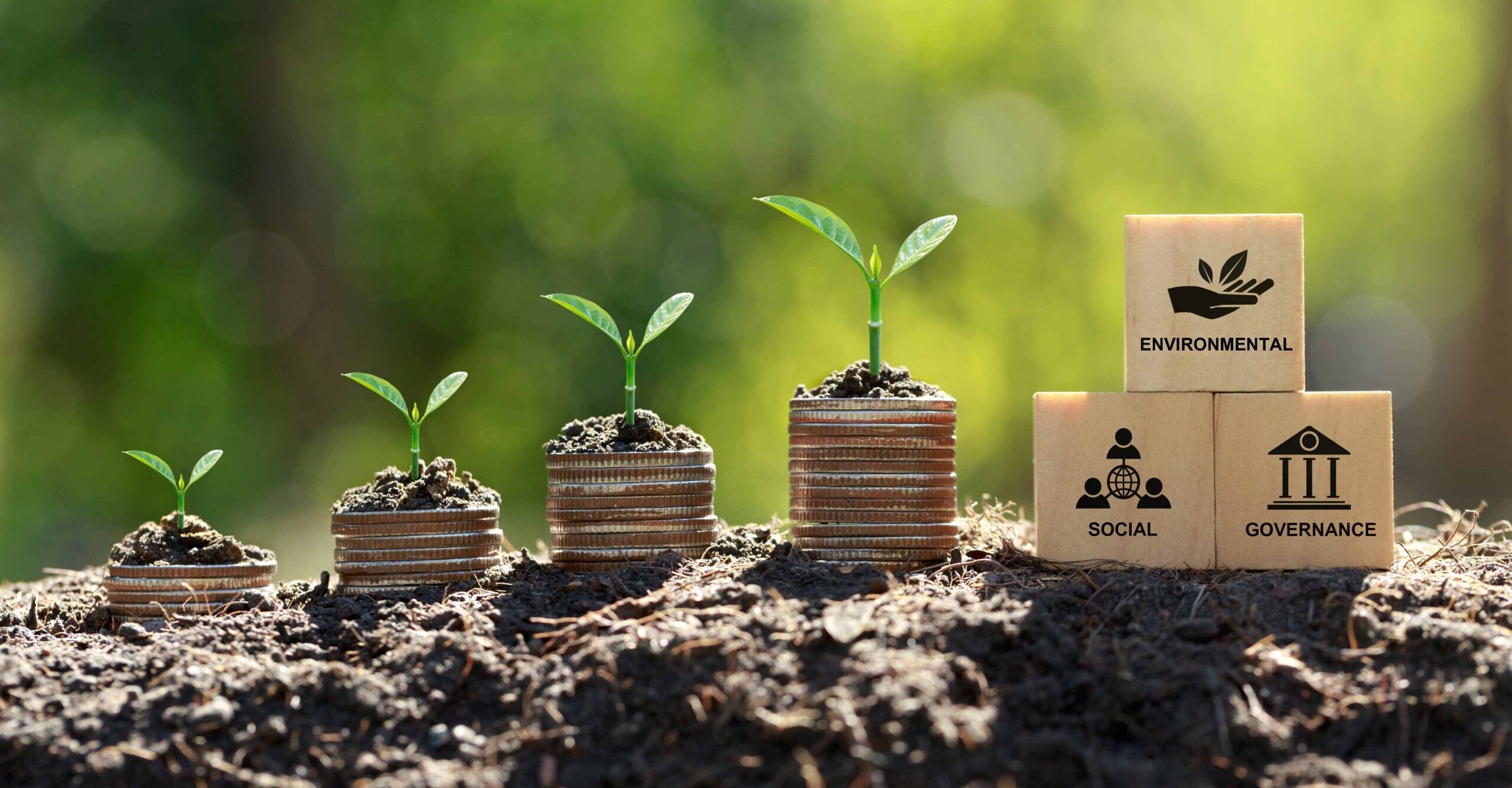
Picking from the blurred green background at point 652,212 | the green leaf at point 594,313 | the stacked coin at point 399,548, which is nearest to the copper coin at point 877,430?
the green leaf at point 594,313

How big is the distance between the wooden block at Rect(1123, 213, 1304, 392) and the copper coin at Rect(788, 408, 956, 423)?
55 centimetres

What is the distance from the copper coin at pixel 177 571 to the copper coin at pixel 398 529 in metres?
0.31

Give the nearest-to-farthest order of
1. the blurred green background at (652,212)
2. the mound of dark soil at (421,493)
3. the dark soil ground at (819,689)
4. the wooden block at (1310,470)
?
the dark soil ground at (819,689) < the wooden block at (1310,470) < the mound of dark soil at (421,493) < the blurred green background at (652,212)

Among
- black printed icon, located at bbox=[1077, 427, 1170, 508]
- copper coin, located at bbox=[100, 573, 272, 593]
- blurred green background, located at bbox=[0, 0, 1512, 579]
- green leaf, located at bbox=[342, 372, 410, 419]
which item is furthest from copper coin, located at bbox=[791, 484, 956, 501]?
blurred green background, located at bbox=[0, 0, 1512, 579]

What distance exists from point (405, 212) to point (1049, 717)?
8.60 meters

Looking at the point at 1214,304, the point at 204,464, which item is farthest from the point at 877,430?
the point at 204,464

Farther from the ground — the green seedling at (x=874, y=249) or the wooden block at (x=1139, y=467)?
the green seedling at (x=874, y=249)

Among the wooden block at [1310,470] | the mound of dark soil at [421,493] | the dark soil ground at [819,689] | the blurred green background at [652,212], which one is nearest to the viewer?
the dark soil ground at [819,689]

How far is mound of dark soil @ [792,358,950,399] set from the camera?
321 centimetres

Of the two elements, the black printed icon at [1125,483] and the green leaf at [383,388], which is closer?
the black printed icon at [1125,483]

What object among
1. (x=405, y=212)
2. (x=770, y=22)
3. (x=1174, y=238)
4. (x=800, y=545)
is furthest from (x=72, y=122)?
(x=1174, y=238)

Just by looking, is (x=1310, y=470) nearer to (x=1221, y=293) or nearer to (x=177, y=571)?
(x=1221, y=293)

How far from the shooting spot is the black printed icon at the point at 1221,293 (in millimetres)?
3135

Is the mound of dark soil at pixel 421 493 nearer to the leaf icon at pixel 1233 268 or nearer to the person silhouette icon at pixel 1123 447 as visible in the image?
the person silhouette icon at pixel 1123 447
